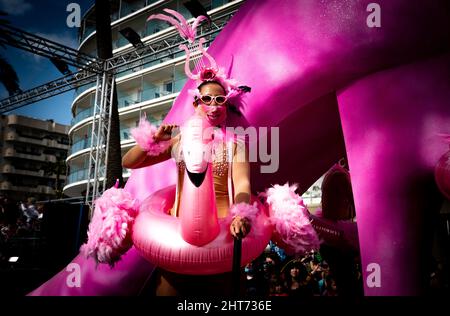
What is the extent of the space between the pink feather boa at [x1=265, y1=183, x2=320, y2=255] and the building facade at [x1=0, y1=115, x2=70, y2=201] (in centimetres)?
3439

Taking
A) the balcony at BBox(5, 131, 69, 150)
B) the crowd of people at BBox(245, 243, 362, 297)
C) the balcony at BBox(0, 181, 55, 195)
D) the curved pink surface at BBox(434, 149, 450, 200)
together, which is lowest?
the crowd of people at BBox(245, 243, 362, 297)

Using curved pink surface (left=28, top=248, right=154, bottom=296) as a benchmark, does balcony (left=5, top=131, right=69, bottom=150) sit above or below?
above

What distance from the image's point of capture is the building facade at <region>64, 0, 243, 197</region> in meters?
16.2

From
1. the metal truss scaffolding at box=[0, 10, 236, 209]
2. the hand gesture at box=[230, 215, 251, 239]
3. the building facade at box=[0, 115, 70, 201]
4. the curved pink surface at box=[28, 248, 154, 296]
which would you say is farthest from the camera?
the building facade at box=[0, 115, 70, 201]

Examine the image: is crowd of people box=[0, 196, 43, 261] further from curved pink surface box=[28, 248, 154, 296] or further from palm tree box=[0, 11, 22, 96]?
curved pink surface box=[28, 248, 154, 296]

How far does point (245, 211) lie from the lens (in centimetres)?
145

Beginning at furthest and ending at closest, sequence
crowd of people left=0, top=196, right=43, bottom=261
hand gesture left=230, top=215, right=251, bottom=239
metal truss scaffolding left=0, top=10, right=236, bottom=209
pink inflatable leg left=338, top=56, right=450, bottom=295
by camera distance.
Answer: metal truss scaffolding left=0, top=10, right=236, bottom=209 → crowd of people left=0, top=196, right=43, bottom=261 → pink inflatable leg left=338, top=56, right=450, bottom=295 → hand gesture left=230, top=215, right=251, bottom=239

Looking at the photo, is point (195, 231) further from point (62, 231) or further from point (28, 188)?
point (28, 188)

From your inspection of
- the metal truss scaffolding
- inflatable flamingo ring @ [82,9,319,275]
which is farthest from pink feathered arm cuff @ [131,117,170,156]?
the metal truss scaffolding

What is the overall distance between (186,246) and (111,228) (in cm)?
34

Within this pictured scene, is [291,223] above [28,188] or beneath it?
beneath

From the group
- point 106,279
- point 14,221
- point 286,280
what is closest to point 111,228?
point 106,279
